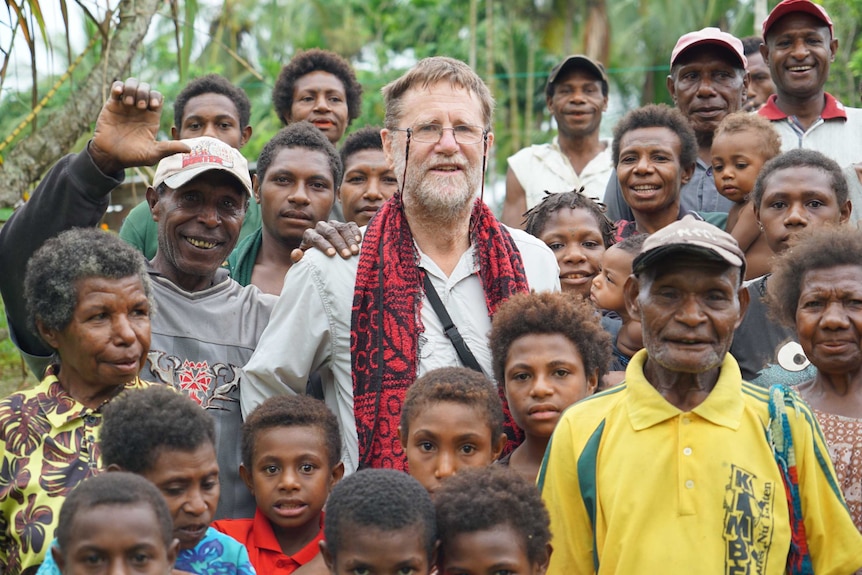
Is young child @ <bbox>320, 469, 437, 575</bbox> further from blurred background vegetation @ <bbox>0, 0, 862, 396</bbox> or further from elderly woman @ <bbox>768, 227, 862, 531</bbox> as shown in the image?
blurred background vegetation @ <bbox>0, 0, 862, 396</bbox>

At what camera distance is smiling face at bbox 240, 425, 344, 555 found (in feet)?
14.9

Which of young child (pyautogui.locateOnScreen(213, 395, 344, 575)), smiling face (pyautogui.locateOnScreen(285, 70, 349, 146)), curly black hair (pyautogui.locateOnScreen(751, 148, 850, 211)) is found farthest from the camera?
smiling face (pyautogui.locateOnScreen(285, 70, 349, 146))

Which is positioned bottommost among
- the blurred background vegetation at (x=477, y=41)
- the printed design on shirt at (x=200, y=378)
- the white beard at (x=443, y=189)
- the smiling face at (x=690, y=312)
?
the printed design on shirt at (x=200, y=378)

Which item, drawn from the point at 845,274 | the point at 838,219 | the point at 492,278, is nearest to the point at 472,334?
the point at 492,278

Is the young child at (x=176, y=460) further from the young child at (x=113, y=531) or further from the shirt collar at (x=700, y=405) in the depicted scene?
the shirt collar at (x=700, y=405)

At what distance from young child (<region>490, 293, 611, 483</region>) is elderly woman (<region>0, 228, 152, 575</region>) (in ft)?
4.57

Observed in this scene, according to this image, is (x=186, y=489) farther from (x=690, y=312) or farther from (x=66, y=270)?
(x=690, y=312)

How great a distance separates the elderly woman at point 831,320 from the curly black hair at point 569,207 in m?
1.58

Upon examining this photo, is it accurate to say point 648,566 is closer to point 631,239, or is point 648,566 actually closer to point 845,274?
point 845,274

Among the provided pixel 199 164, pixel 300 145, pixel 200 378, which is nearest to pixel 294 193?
pixel 300 145

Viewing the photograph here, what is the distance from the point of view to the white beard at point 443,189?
16.3ft

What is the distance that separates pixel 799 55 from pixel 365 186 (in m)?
2.68

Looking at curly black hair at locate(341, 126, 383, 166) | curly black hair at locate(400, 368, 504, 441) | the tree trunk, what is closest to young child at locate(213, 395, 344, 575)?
curly black hair at locate(400, 368, 504, 441)

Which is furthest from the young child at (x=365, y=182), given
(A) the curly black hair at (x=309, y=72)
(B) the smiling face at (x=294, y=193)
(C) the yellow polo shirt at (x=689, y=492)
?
(C) the yellow polo shirt at (x=689, y=492)
